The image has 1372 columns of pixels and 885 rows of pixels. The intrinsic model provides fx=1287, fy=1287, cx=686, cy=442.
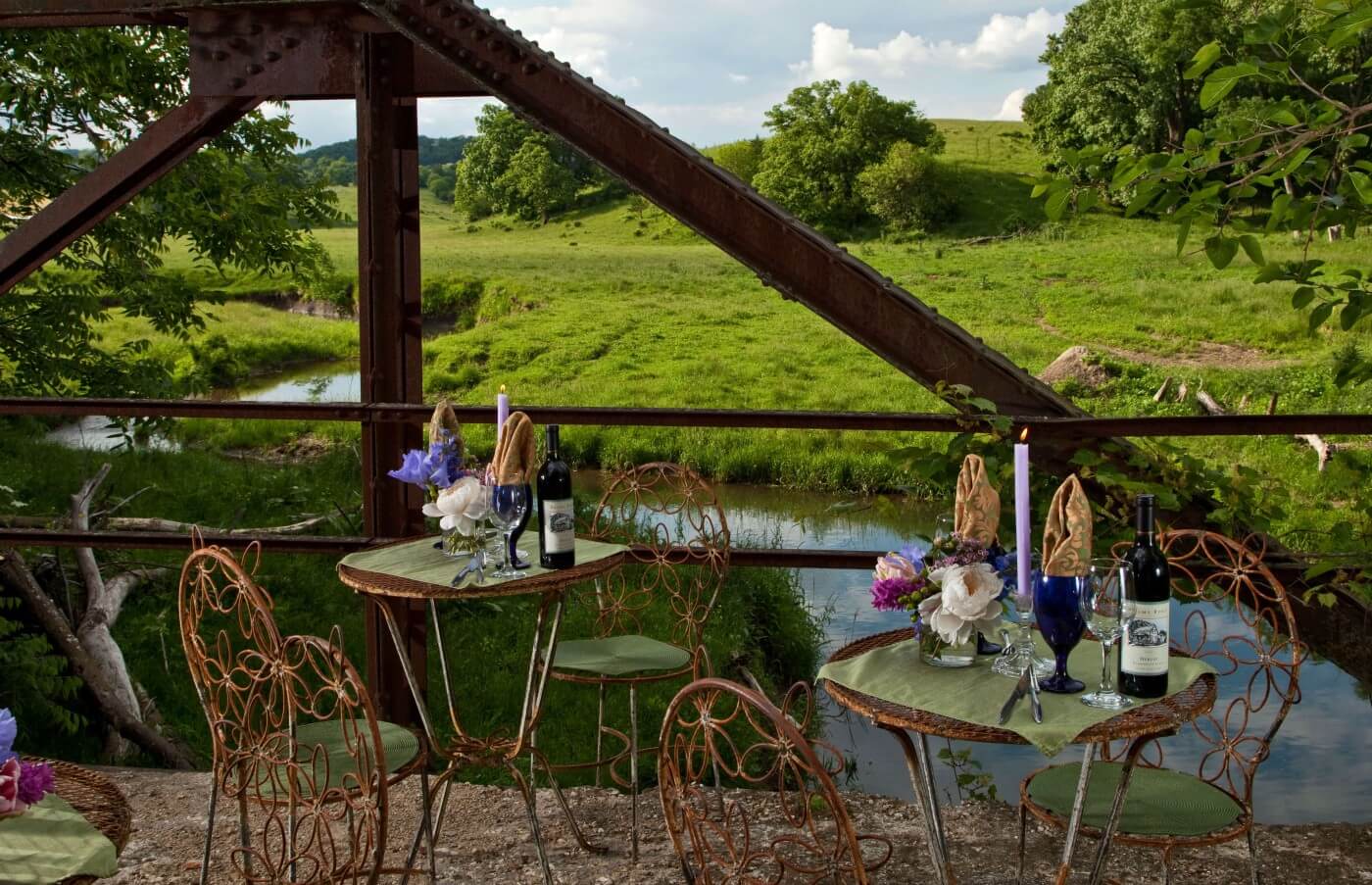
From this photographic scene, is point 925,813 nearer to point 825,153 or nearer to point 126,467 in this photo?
point 126,467

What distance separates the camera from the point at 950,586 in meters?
1.94

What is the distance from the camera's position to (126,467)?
13500 mm

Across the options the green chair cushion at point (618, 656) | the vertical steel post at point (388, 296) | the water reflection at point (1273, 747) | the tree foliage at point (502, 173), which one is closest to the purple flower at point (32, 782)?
the green chair cushion at point (618, 656)

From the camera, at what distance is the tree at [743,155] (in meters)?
32.6

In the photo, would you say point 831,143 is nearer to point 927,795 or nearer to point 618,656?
point 618,656

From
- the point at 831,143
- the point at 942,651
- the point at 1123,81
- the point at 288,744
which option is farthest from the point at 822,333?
the point at 288,744

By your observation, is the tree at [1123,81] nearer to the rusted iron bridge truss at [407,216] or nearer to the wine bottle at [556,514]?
the rusted iron bridge truss at [407,216]

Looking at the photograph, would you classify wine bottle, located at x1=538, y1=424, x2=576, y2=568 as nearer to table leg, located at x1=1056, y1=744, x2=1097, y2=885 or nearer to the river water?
table leg, located at x1=1056, y1=744, x2=1097, y2=885

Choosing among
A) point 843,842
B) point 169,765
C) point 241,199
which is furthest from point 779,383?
point 843,842

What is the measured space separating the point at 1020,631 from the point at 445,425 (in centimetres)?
135

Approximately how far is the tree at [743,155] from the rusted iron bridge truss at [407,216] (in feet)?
97.0

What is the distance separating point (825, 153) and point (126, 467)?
22.0 meters

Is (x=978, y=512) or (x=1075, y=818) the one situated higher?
(x=978, y=512)

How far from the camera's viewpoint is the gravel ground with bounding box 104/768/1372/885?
2.92 m
